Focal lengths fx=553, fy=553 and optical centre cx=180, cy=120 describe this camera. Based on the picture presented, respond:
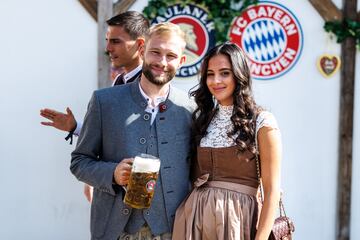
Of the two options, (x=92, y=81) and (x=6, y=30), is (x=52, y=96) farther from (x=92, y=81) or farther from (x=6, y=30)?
(x=6, y=30)

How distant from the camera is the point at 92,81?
170 inches

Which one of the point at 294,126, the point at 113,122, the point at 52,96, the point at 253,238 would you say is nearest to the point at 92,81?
the point at 52,96

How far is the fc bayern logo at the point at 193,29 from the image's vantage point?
4.33 metres

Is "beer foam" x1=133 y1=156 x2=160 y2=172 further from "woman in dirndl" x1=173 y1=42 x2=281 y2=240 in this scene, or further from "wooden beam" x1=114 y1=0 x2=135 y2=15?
"wooden beam" x1=114 y1=0 x2=135 y2=15

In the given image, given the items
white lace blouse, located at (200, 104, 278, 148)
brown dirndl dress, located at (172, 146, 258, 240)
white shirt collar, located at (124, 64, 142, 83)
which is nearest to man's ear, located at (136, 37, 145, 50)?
white shirt collar, located at (124, 64, 142, 83)

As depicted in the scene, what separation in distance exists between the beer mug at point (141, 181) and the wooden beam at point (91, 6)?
2.42m

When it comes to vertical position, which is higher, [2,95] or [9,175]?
[2,95]

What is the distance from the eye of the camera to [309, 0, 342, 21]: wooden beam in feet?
14.4

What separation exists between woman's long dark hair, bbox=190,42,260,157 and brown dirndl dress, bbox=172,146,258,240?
6cm

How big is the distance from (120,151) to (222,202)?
48cm

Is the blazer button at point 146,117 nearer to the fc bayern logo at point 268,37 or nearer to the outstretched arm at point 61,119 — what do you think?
the outstretched arm at point 61,119

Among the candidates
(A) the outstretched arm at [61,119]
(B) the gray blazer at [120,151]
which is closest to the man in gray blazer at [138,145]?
(B) the gray blazer at [120,151]

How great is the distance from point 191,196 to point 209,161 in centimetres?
17

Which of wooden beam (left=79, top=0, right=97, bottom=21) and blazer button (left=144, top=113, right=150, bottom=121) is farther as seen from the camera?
wooden beam (left=79, top=0, right=97, bottom=21)
